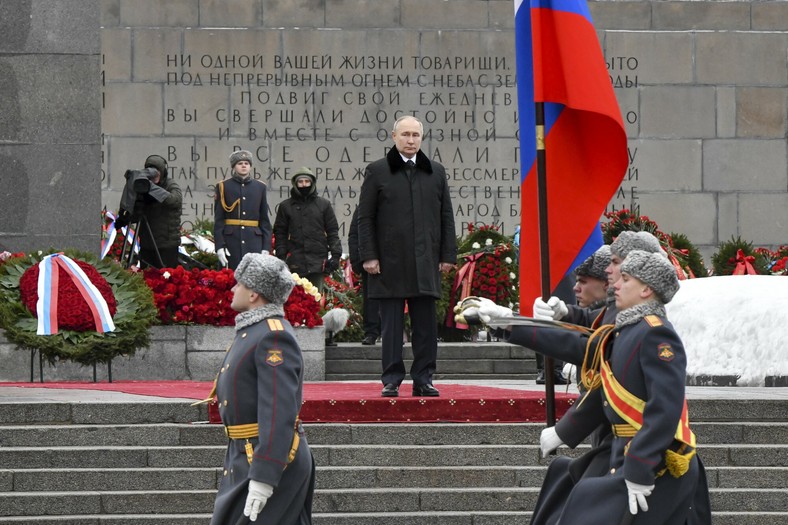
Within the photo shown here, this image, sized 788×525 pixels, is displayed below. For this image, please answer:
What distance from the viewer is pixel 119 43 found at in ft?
66.9

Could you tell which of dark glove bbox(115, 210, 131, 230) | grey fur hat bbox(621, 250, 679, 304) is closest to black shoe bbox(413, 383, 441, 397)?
grey fur hat bbox(621, 250, 679, 304)

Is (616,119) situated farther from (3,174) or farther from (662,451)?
(3,174)

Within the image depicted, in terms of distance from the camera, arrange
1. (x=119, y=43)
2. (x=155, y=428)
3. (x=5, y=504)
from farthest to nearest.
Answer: (x=119, y=43)
(x=155, y=428)
(x=5, y=504)

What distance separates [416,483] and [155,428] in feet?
4.87

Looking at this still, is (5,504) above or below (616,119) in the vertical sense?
below

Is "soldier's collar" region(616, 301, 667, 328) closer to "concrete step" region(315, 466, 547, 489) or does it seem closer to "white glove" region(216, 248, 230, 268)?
"concrete step" region(315, 466, 547, 489)

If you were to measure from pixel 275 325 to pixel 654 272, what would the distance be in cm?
136

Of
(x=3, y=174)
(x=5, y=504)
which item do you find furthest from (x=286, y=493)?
(x=3, y=174)

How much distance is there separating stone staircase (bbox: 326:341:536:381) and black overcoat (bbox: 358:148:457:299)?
410 cm

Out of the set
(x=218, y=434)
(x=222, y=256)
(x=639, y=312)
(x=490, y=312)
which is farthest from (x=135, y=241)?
(x=639, y=312)

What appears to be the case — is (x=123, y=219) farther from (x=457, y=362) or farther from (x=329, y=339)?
(x=457, y=362)

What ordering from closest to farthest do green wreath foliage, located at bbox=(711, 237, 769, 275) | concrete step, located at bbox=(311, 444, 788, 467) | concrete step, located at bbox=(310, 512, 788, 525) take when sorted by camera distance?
concrete step, located at bbox=(310, 512, 788, 525), concrete step, located at bbox=(311, 444, 788, 467), green wreath foliage, located at bbox=(711, 237, 769, 275)

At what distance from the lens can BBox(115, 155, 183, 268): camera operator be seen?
13.7 metres

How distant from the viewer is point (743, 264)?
57.1 ft
